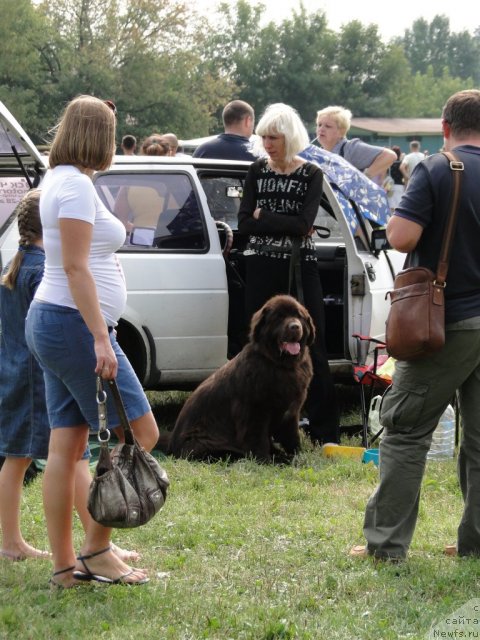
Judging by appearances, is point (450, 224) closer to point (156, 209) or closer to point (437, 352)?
point (437, 352)

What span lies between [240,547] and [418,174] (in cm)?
184

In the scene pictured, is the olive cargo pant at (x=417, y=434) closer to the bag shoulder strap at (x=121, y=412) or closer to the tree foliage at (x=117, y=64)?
the bag shoulder strap at (x=121, y=412)

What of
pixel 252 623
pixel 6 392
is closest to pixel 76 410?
pixel 6 392

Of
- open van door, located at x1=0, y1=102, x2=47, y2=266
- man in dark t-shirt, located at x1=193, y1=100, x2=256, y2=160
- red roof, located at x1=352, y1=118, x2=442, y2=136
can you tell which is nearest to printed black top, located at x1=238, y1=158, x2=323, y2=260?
man in dark t-shirt, located at x1=193, y1=100, x2=256, y2=160

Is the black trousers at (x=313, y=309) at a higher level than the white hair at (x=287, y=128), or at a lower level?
lower

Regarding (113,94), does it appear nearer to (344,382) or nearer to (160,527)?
(344,382)

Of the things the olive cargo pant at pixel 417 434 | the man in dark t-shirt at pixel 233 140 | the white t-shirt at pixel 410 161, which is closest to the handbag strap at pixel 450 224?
the olive cargo pant at pixel 417 434

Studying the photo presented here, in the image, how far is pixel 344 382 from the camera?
8094 millimetres

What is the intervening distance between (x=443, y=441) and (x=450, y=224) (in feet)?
9.79

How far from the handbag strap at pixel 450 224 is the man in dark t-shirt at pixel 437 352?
0.02 m

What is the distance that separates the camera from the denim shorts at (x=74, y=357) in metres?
3.88

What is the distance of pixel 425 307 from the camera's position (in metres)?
4.26

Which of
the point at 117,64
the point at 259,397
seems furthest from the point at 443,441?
the point at 117,64

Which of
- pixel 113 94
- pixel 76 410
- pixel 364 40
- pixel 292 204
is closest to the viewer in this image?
pixel 76 410
